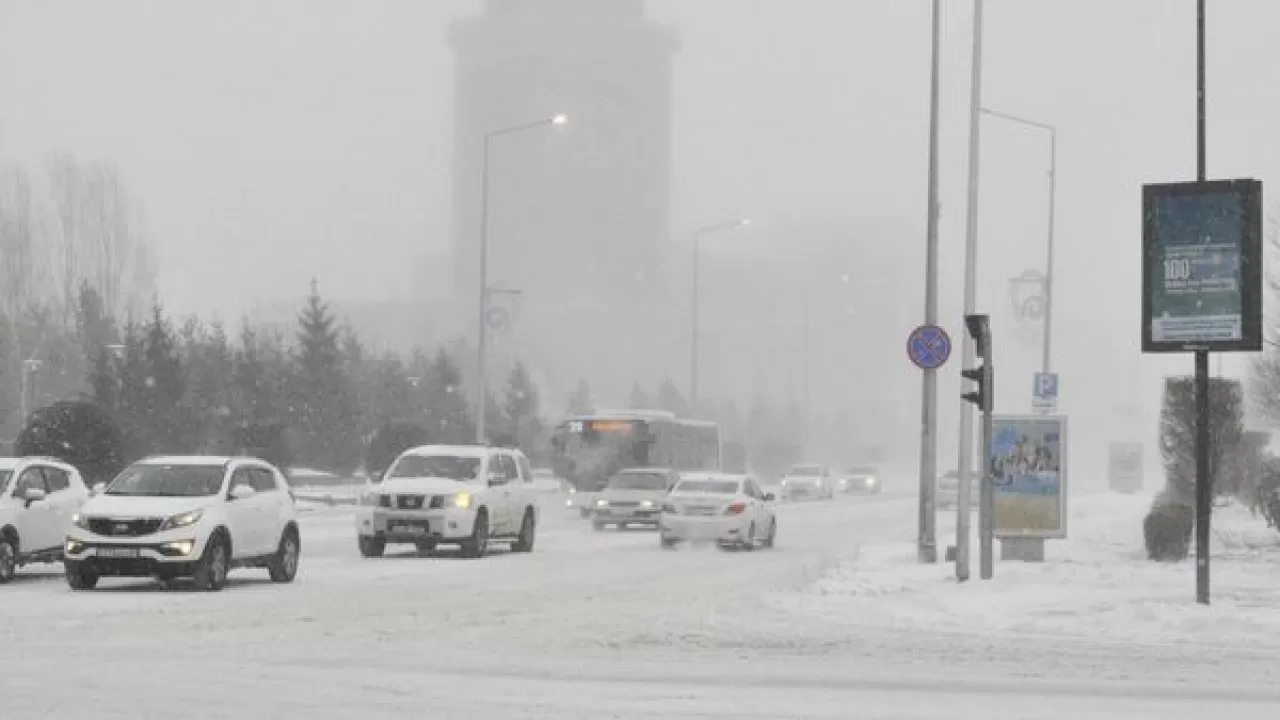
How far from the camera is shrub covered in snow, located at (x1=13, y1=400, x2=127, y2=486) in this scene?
146ft

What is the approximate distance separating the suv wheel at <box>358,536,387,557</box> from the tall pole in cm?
1494

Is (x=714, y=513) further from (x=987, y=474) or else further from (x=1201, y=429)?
(x=1201, y=429)

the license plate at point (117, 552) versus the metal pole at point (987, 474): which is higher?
the metal pole at point (987, 474)

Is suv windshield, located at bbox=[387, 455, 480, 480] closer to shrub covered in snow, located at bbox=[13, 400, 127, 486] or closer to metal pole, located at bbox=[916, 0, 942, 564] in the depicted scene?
metal pole, located at bbox=[916, 0, 942, 564]

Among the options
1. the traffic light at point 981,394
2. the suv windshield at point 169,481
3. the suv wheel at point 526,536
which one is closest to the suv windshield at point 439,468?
the suv wheel at point 526,536

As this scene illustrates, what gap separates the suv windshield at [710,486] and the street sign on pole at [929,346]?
9724 millimetres

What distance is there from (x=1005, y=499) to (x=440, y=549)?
11.5 m

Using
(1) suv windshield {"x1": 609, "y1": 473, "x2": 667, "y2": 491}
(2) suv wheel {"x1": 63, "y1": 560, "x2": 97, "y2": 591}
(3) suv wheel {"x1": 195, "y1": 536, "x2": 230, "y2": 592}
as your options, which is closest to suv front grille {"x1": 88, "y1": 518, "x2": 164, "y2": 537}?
(2) suv wheel {"x1": 63, "y1": 560, "x2": 97, "y2": 591}

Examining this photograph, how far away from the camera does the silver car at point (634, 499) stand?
154 ft

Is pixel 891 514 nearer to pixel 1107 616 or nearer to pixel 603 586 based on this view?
pixel 603 586

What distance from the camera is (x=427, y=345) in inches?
6988

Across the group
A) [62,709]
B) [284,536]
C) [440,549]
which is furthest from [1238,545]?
[62,709]

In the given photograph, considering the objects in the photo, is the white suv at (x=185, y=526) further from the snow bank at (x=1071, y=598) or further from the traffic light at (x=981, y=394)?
the traffic light at (x=981, y=394)

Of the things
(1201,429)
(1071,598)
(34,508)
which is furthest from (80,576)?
(1201,429)
